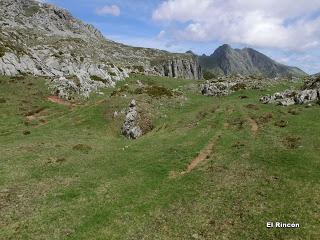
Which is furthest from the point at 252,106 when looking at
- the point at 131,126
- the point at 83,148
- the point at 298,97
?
the point at 83,148

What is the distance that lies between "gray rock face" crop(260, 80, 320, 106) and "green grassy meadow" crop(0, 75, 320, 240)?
3232 millimetres

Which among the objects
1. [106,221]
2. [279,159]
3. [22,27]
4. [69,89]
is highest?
[22,27]

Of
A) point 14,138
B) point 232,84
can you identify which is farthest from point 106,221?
point 232,84

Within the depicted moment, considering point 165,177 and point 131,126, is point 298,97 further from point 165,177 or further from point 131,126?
point 165,177

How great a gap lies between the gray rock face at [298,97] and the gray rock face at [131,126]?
2450 cm

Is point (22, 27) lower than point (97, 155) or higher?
higher

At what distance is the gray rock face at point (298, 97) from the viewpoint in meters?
60.7

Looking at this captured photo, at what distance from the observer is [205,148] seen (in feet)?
142

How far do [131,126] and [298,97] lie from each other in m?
29.5

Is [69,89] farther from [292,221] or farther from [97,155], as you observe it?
[292,221]

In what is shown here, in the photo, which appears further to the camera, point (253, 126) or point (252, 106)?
point (252, 106)

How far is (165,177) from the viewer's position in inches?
1400

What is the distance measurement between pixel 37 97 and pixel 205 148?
1927 inches

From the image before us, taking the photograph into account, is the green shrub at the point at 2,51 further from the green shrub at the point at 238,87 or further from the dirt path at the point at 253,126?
the dirt path at the point at 253,126
